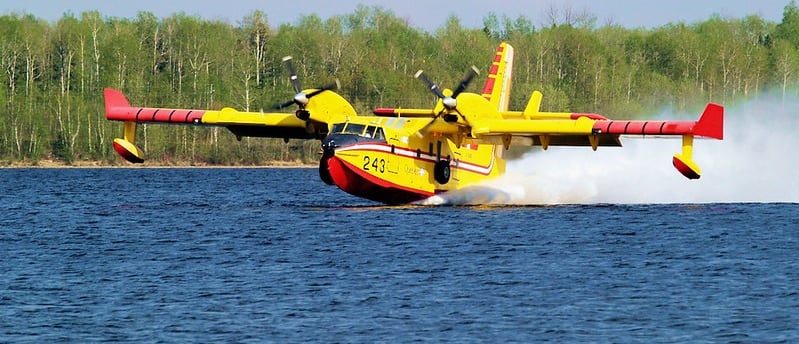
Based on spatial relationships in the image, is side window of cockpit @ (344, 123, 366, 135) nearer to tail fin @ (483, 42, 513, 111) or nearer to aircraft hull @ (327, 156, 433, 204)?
aircraft hull @ (327, 156, 433, 204)

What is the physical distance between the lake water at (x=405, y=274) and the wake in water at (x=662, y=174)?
268cm

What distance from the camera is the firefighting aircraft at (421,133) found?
130 ft

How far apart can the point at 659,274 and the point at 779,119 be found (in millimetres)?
30232

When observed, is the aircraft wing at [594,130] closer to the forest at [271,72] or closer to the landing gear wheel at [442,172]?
the landing gear wheel at [442,172]

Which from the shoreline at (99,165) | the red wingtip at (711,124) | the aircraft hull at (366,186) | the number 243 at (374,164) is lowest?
the shoreline at (99,165)

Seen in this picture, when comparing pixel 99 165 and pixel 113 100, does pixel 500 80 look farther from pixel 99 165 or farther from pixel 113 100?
pixel 99 165

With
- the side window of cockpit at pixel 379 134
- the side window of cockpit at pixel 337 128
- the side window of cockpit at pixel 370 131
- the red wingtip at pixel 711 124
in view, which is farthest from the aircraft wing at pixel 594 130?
the side window of cockpit at pixel 337 128

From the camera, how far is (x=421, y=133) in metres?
42.4

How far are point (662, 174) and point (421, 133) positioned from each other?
13.4 meters

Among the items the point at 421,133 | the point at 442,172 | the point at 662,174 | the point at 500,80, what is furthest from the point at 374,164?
the point at 662,174

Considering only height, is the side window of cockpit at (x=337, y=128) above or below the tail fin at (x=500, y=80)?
below

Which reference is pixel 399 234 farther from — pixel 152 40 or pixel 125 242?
pixel 152 40

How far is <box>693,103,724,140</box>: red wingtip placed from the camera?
3934 cm

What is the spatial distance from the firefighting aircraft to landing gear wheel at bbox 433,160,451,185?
0.03m
